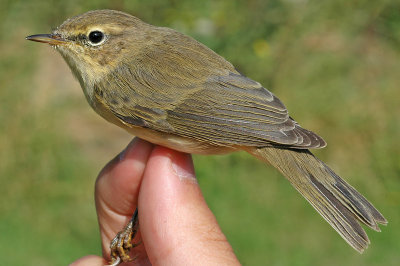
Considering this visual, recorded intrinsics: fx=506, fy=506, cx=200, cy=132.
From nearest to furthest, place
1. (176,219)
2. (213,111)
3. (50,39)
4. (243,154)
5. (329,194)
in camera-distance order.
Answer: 1. (176,219)
2. (329,194)
3. (213,111)
4. (50,39)
5. (243,154)

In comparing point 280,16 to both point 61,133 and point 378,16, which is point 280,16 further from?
point 61,133

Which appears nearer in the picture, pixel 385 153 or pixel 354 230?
pixel 354 230

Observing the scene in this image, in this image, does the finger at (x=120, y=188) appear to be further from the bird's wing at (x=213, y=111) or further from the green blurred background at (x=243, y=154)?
the green blurred background at (x=243, y=154)

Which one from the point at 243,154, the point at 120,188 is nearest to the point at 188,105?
the point at 120,188

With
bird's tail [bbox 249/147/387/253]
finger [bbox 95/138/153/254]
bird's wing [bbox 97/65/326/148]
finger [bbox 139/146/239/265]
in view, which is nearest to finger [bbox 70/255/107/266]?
finger [bbox 95/138/153/254]

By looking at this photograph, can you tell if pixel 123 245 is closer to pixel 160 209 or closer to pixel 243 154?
pixel 160 209

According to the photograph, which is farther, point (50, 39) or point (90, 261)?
point (50, 39)

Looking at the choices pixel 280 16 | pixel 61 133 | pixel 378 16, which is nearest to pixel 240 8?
pixel 280 16

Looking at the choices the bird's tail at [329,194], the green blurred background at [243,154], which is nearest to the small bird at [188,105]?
the bird's tail at [329,194]
